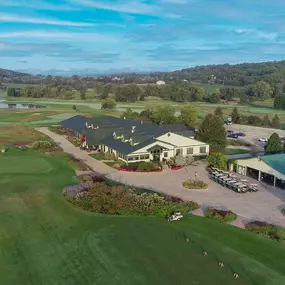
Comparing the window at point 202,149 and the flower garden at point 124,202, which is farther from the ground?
the window at point 202,149

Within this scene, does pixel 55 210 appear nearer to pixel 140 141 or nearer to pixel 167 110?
pixel 140 141

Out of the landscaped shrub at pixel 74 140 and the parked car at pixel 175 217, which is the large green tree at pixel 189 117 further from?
the parked car at pixel 175 217

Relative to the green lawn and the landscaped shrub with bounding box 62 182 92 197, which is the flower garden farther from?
the green lawn

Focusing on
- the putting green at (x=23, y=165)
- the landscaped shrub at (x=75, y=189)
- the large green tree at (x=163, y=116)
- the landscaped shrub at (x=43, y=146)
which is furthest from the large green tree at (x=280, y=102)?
the landscaped shrub at (x=75, y=189)

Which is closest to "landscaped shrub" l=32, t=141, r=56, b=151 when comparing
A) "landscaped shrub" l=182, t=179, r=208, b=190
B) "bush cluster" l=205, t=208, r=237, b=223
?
"landscaped shrub" l=182, t=179, r=208, b=190

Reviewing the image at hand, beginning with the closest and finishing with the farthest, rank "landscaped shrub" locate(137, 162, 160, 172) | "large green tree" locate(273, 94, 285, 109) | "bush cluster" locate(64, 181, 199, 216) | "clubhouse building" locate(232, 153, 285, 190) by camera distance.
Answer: "bush cluster" locate(64, 181, 199, 216) < "clubhouse building" locate(232, 153, 285, 190) < "landscaped shrub" locate(137, 162, 160, 172) < "large green tree" locate(273, 94, 285, 109)

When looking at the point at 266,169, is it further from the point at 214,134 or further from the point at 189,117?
the point at 189,117
